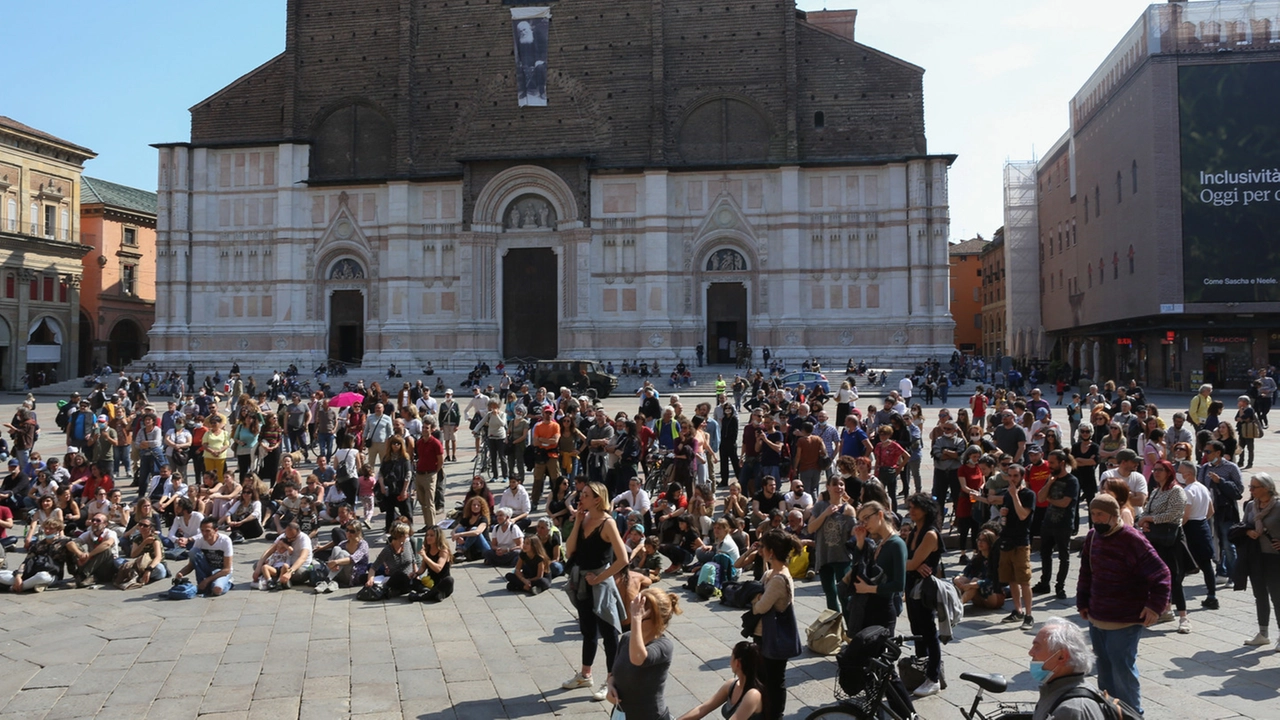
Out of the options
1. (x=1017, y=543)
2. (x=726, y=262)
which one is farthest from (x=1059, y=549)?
(x=726, y=262)

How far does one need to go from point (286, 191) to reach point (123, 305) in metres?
20.2

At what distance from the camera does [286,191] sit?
4769cm

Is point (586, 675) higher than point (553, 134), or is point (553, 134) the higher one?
point (553, 134)

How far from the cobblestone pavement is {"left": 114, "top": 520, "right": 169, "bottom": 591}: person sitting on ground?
0.68m

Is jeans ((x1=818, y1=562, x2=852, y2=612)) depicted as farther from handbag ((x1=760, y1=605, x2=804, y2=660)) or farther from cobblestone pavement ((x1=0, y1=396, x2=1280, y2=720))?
handbag ((x1=760, y1=605, x2=804, y2=660))

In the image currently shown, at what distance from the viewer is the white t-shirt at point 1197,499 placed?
32.0 ft

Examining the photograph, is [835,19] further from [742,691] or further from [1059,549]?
[742,691]

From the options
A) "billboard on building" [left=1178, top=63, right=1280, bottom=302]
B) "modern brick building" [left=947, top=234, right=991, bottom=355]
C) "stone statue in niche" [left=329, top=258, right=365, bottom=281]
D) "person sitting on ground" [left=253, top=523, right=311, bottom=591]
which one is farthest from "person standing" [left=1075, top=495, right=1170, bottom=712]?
"modern brick building" [left=947, top=234, right=991, bottom=355]

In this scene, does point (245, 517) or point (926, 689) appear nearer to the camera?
point (926, 689)

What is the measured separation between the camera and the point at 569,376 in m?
38.2

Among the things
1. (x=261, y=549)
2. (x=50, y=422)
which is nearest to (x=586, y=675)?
(x=261, y=549)

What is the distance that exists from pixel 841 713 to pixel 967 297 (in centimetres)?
7836

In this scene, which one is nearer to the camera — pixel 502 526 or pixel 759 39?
pixel 502 526

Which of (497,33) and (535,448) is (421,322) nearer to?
(497,33)
